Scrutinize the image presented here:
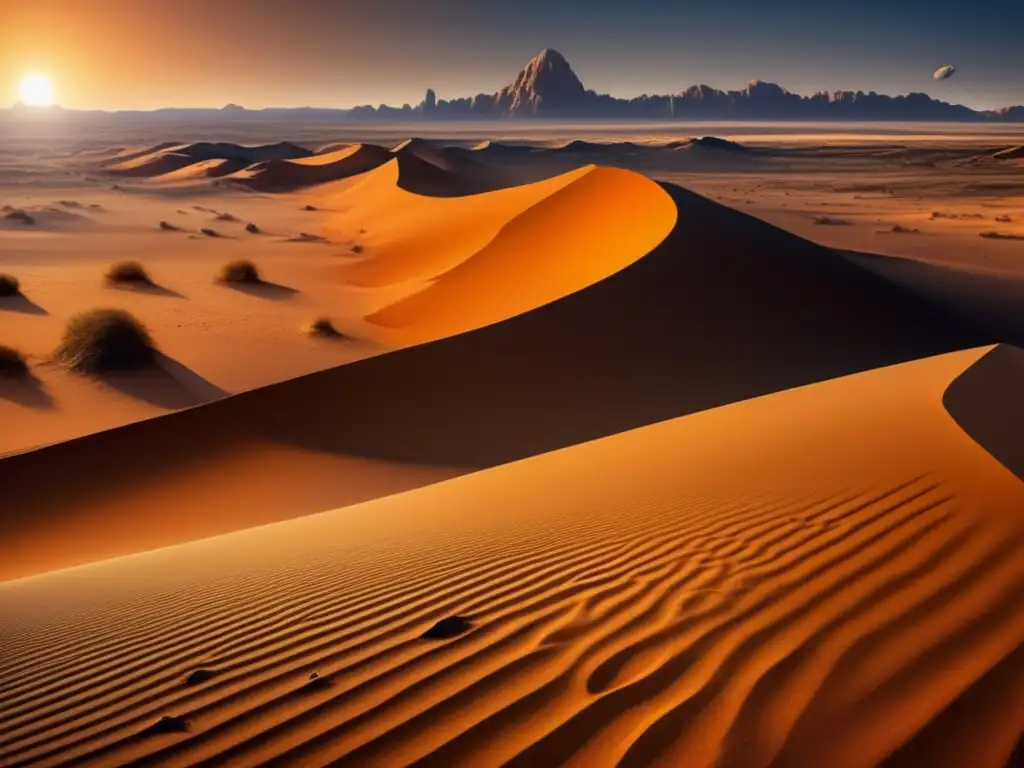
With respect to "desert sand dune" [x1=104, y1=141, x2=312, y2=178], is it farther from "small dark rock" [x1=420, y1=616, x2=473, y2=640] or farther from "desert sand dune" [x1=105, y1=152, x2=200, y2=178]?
"small dark rock" [x1=420, y1=616, x2=473, y2=640]

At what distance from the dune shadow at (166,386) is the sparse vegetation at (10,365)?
1.18m

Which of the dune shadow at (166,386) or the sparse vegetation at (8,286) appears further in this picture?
the sparse vegetation at (8,286)

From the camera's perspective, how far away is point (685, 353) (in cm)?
1352

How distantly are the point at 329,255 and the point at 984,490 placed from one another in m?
27.0

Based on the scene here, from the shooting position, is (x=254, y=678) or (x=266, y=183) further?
(x=266, y=183)

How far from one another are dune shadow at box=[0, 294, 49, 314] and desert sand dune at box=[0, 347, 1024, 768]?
47.8ft

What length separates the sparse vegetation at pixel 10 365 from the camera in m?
13.6

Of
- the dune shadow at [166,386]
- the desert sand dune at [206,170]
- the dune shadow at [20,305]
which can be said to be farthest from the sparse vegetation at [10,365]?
the desert sand dune at [206,170]

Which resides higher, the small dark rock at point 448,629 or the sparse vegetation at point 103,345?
the small dark rock at point 448,629

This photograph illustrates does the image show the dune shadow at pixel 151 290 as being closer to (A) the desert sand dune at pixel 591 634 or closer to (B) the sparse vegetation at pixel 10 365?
(B) the sparse vegetation at pixel 10 365

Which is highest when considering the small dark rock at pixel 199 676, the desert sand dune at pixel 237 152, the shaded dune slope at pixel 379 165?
the desert sand dune at pixel 237 152

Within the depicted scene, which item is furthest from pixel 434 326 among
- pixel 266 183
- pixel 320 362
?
pixel 266 183

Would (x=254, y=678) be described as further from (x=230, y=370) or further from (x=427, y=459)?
(x=230, y=370)

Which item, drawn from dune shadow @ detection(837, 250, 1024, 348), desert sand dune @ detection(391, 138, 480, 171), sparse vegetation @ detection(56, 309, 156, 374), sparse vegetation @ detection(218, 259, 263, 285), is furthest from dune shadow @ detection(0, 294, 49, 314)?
desert sand dune @ detection(391, 138, 480, 171)
